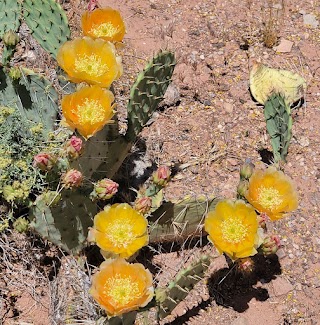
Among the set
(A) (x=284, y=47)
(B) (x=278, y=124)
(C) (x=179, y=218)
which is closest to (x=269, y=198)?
(C) (x=179, y=218)

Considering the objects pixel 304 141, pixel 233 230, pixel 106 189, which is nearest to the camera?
pixel 106 189

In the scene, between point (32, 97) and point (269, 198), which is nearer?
point (269, 198)

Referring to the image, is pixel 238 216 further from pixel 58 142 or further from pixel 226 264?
pixel 58 142

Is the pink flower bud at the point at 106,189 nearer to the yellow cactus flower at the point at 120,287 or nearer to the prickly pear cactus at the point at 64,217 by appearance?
the prickly pear cactus at the point at 64,217

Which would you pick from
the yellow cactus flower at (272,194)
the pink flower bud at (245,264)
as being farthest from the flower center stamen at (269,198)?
the pink flower bud at (245,264)

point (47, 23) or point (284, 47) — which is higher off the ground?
point (47, 23)

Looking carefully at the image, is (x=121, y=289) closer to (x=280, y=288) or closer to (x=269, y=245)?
(x=269, y=245)
